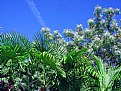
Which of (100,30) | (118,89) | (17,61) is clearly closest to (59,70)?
(17,61)

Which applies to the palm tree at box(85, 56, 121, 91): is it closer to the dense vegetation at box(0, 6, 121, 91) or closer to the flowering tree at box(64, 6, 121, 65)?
the dense vegetation at box(0, 6, 121, 91)

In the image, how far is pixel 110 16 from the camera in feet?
47.7

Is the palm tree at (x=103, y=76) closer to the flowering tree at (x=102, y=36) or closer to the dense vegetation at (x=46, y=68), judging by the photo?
the dense vegetation at (x=46, y=68)

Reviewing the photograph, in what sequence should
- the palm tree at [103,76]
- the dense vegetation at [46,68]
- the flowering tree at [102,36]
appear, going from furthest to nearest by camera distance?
1. the flowering tree at [102,36]
2. the palm tree at [103,76]
3. the dense vegetation at [46,68]

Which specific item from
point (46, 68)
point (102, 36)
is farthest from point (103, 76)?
point (102, 36)

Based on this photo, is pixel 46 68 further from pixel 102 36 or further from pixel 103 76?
pixel 102 36

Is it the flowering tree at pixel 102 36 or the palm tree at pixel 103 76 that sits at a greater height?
the flowering tree at pixel 102 36

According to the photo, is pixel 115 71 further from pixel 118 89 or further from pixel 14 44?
pixel 14 44

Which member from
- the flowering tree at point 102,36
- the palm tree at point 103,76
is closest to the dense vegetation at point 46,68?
the palm tree at point 103,76

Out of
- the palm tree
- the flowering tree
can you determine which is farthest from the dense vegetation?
the flowering tree

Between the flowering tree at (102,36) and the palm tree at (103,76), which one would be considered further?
the flowering tree at (102,36)

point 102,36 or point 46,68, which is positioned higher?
point 102,36

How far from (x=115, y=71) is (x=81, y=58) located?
801mm

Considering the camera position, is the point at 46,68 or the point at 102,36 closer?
the point at 46,68
